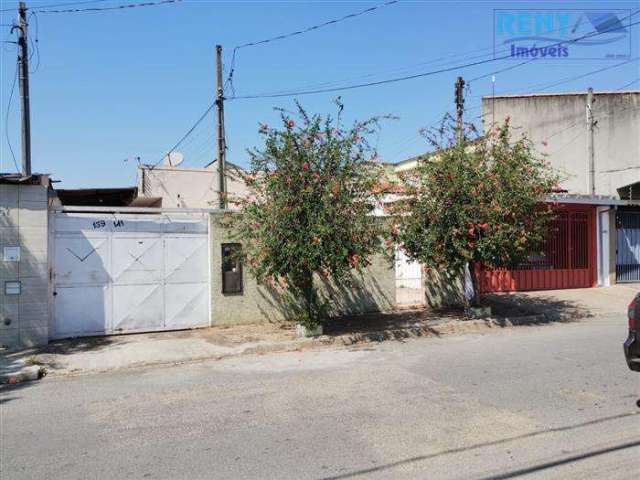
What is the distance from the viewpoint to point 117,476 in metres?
4.41

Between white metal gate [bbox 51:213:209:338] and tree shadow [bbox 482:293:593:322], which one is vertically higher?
white metal gate [bbox 51:213:209:338]

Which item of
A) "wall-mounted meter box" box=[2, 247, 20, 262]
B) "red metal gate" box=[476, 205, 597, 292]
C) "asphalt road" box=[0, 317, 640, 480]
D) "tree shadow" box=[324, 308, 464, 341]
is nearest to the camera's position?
"asphalt road" box=[0, 317, 640, 480]

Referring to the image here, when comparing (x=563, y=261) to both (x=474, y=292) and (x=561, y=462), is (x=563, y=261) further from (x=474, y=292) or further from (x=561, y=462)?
(x=561, y=462)

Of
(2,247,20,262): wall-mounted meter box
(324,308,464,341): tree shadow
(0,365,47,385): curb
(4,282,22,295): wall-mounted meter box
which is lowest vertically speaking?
(0,365,47,385): curb

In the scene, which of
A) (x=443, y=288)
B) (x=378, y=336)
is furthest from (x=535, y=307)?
(x=378, y=336)

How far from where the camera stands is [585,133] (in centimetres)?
2650

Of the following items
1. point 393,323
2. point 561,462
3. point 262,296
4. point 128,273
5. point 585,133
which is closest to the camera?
point 561,462

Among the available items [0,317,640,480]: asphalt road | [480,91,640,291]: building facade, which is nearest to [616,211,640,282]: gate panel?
[480,91,640,291]: building facade

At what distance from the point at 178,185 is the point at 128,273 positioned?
13.5 metres

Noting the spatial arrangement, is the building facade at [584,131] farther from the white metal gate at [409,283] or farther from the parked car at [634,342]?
the parked car at [634,342]

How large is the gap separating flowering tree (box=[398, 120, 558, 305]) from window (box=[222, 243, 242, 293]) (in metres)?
3.63

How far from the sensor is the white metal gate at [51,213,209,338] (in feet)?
35.2

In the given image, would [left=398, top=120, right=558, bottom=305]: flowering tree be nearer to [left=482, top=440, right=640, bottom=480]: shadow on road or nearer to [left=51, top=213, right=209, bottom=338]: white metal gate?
[left=51, top=213, right=209, bottom=338]: white metal gate

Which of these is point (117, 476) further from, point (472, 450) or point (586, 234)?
point (586, 234)
